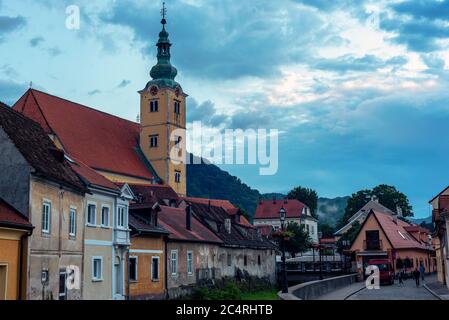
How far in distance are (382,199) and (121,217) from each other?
103 meters

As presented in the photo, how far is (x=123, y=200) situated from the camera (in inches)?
1383

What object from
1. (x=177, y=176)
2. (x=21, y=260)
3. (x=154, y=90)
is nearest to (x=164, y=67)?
(x=154, y=90)

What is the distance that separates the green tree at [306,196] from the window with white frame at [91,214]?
124030mm

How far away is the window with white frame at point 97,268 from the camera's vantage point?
3162cm

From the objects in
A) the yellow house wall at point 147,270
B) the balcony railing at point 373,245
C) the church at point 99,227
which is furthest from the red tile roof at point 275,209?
the yellow house wall at point 147,270

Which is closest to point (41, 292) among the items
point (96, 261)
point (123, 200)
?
point (96, 261)

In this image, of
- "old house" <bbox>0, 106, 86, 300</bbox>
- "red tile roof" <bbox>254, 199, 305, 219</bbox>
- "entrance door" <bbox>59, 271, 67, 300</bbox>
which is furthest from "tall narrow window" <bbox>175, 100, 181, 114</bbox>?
"entrance door" <bbox>59, 271, 67, 300</bbox>

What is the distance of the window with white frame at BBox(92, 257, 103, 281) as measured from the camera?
3162 centimetres

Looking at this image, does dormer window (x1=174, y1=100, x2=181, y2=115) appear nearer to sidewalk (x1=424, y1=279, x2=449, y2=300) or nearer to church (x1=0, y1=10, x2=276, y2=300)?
church (x1=0, y1=10, x2=276, y2=300)

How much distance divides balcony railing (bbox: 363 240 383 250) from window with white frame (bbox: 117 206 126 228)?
123 feet

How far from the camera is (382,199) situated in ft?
424

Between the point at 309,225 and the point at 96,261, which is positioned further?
the point at 309,225
